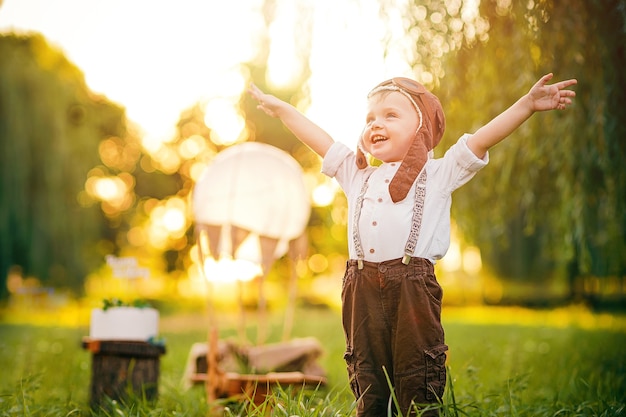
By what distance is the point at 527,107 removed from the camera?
245 cm

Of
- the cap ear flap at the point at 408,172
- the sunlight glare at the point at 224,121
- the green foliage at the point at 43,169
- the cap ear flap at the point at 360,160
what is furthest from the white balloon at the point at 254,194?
the sunlight glare at the point at 224,121

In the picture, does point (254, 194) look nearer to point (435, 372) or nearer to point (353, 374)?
point (353, 374)

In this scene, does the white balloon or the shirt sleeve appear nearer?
the shirt sleeve

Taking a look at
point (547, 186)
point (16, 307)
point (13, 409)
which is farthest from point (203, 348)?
point (16, 307)

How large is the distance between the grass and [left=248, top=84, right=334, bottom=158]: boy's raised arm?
1.05 meters

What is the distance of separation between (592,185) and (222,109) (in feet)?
51.3

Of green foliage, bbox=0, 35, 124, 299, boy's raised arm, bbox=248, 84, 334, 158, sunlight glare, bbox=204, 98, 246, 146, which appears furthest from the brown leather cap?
sunlight glare, bbox=204, 98, 246, 146

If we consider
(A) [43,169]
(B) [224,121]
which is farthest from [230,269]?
(B) [224,121]

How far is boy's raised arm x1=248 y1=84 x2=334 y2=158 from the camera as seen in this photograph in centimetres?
287

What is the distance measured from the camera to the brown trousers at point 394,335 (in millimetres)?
2463

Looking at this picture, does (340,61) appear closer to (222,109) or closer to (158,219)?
(222,109)

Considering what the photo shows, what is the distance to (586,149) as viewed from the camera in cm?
462

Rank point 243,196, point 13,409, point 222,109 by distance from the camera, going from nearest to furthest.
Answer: point 13,409 → point 243,196 → point 222,109

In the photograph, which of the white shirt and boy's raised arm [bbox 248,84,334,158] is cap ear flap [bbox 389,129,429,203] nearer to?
the white shirt
